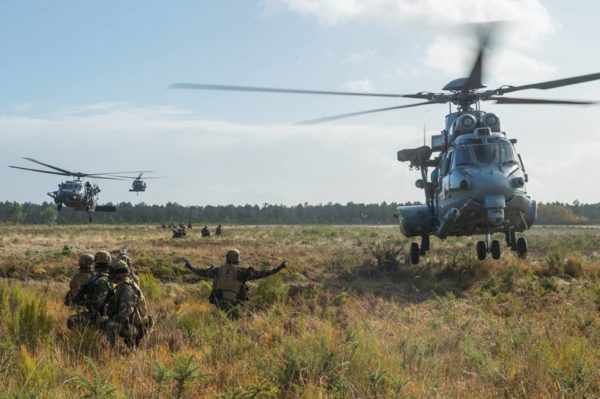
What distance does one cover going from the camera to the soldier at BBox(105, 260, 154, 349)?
6316 millimetres

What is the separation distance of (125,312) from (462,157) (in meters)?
9.20

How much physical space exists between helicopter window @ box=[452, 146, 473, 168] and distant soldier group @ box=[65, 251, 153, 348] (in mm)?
8703

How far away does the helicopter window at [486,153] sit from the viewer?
13000mm

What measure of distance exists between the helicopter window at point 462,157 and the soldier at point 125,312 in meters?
8.81

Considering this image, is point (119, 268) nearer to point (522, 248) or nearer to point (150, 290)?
point (150, 290)

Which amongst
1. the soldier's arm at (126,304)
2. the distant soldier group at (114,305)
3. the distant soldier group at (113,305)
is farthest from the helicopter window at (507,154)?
the soldier's arm at (126,304)

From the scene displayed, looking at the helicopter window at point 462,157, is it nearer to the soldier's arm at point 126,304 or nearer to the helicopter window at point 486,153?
the helicopter window at point 486,153

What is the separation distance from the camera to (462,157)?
43.4ft

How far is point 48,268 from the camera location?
14383 mm

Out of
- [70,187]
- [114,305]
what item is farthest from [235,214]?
[114,305]

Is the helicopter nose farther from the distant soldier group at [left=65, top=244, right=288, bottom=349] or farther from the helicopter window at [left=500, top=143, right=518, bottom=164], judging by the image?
the distant soldier group at [left=65, top=244, right=288, bottom=349]

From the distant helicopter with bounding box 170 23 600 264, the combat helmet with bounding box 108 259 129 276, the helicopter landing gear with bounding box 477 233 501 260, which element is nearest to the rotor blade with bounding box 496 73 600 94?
the distant helicopter with bounding box 170 23 600 264

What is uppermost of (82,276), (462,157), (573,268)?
(462,157)

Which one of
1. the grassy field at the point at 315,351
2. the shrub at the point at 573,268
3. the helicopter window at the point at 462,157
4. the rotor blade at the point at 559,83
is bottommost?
the grassy field at the point at 315,351
